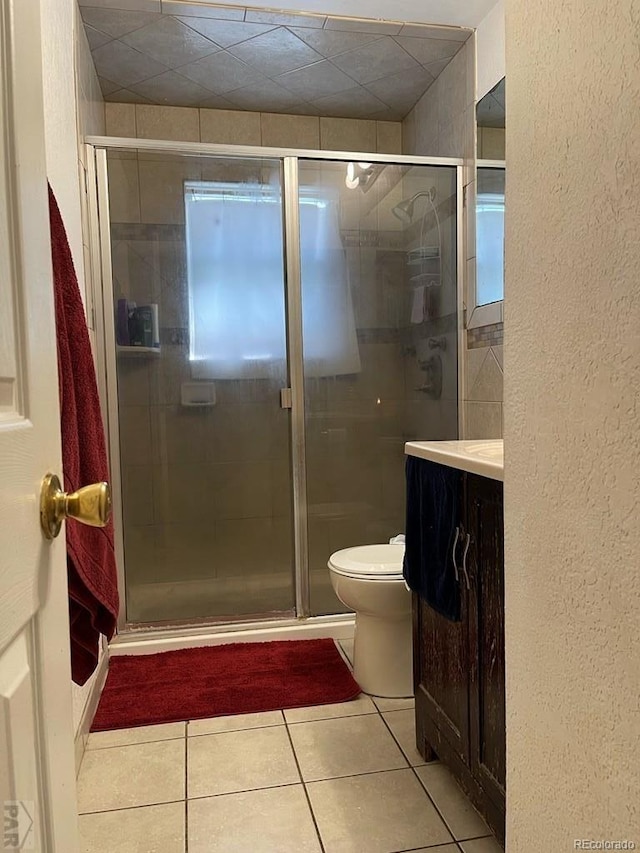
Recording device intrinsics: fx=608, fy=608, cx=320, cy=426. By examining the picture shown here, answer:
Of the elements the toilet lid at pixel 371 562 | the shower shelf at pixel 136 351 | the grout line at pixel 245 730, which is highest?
the shower shelf at pixel 136 351

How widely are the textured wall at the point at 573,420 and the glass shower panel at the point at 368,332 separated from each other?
6.06 ft

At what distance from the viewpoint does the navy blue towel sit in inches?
58.4

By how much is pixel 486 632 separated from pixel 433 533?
31 centimetres

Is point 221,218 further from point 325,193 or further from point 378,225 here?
point 378,225

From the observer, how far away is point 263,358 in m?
2.63

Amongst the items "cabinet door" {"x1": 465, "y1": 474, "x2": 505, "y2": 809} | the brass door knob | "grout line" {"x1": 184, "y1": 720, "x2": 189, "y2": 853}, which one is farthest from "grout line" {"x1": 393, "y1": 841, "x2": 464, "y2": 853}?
the brass door knob

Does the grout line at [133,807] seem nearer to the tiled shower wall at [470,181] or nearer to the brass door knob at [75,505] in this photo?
the brass door knob at [75,505]

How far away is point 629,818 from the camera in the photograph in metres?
0.63

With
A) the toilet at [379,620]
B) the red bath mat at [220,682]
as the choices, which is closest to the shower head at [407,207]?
the toilet at [379,620]

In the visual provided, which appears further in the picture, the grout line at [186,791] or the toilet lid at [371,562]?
the toilet lid at [371,562]

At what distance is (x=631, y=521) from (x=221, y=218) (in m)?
2.31

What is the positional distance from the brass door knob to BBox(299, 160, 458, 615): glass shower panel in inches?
78.4
